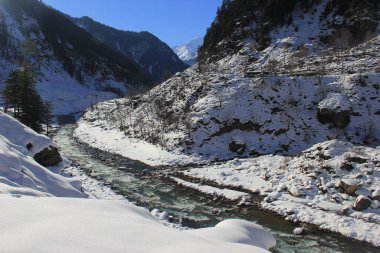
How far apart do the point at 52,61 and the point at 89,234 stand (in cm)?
17731

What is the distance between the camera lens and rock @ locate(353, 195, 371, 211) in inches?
800

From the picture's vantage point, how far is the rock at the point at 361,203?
66.7 ft

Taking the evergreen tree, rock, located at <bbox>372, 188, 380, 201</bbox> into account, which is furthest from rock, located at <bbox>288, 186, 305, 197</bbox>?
the evergreen tree

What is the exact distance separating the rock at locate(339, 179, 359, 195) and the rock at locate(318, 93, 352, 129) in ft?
51.6

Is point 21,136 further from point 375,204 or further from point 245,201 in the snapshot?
point 375,204

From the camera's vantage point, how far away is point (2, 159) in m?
14.6

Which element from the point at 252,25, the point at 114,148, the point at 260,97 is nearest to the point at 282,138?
the point at 260,97

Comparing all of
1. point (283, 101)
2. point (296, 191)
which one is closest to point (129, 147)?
point (283, 101)

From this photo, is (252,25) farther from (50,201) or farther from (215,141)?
(50,201)

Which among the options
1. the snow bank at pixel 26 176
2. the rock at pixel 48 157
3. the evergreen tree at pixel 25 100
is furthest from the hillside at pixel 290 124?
the snow bank at pixel 26 176

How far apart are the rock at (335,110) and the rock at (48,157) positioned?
2803cm

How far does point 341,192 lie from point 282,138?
1502 cm

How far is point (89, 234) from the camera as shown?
18.4 ft

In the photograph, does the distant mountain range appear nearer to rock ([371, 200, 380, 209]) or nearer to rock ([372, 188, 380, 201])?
rock ([372, 188, 380, 201])
